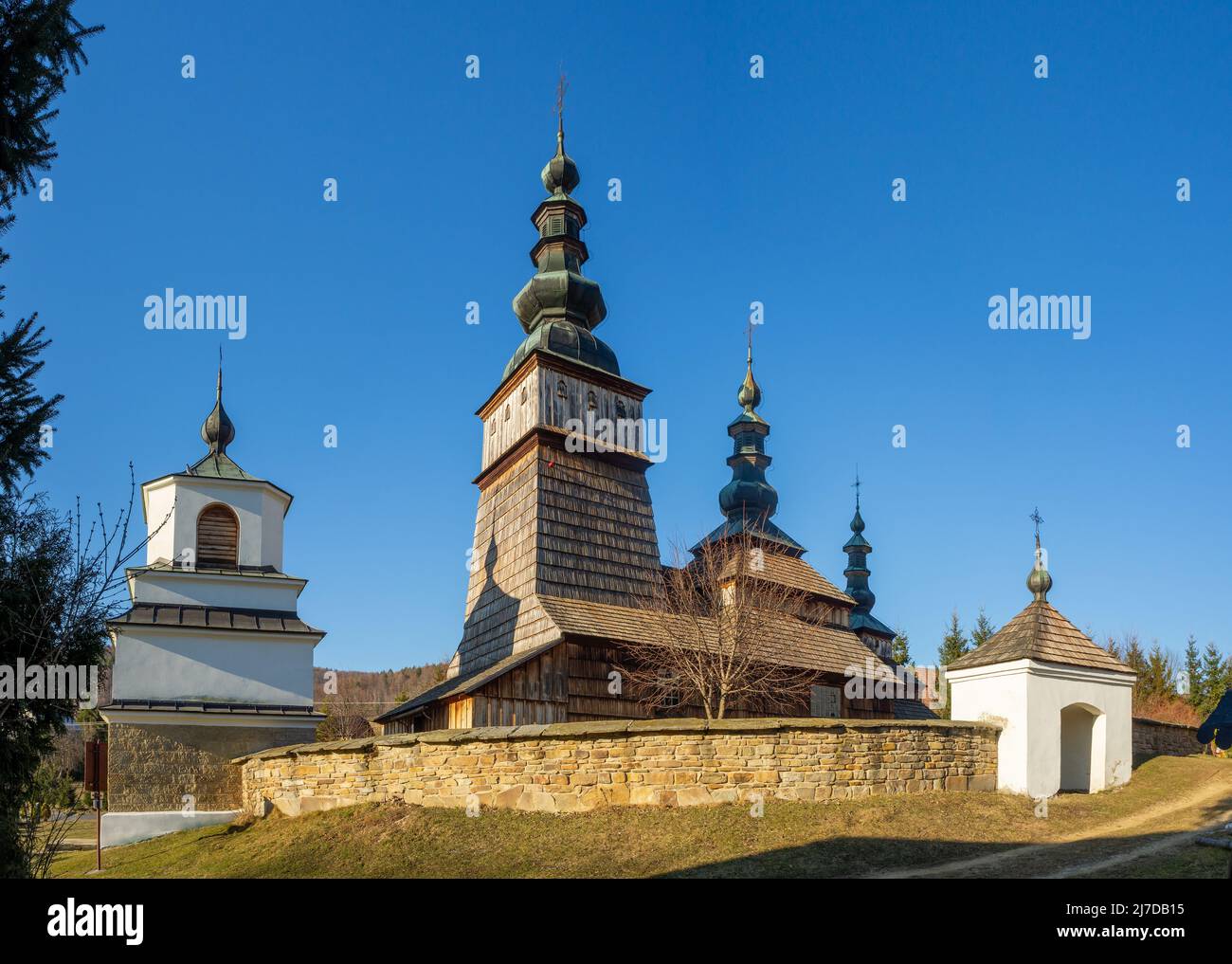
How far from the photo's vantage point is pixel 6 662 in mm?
8367

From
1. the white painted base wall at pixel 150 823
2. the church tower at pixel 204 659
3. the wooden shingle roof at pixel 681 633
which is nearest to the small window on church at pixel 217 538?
A: the church tower at pixel 204 659

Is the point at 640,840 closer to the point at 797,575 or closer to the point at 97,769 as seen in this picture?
the point at 97,769

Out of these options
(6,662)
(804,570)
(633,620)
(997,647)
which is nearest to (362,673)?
(804,570)

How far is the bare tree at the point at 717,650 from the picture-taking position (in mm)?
21547

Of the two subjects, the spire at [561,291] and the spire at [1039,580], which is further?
the spire at [561,291]

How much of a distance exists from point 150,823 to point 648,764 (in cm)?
1051

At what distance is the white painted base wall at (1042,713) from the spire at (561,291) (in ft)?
47.9

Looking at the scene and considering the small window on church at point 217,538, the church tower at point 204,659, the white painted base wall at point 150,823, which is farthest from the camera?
the small window on church at point 217,538

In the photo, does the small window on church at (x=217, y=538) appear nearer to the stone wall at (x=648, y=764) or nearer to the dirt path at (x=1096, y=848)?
the stone wall at (x=648, y=764)

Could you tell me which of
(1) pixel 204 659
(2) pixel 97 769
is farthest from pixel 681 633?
(2) pixel 97 769

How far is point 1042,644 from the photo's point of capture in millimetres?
17781

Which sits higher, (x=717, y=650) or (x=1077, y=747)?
(x=717, y=650)

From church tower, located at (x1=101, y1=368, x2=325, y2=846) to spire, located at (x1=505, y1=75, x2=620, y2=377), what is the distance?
31.8ft
